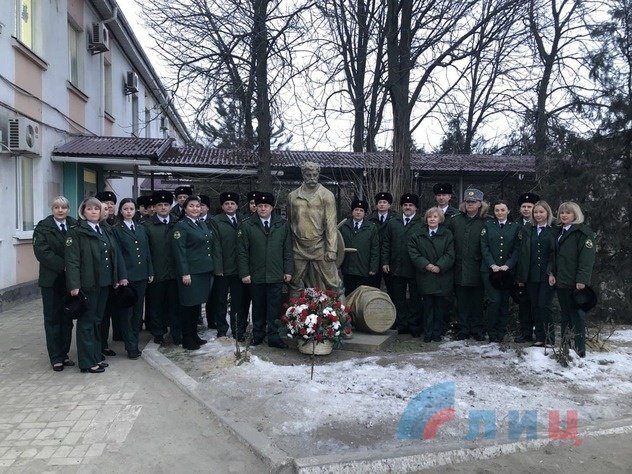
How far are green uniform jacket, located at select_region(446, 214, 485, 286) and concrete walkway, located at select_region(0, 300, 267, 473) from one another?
3.63 m

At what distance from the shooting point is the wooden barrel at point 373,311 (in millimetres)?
6812

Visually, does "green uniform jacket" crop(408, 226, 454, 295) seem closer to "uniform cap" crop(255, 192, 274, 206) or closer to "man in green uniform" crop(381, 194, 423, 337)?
"man in green uniform" crop(381, 194, 423, 337)

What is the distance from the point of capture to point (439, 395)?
4.90 metres

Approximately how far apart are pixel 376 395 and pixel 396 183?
5.01m

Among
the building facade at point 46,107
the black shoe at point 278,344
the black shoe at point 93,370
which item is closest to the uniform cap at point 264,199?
the black shoe at point 278,344

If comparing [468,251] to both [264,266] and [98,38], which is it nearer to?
[264,266]

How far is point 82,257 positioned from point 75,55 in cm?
1060

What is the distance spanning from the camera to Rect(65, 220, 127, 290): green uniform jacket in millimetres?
5426

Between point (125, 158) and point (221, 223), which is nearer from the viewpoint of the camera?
point (221, 223)

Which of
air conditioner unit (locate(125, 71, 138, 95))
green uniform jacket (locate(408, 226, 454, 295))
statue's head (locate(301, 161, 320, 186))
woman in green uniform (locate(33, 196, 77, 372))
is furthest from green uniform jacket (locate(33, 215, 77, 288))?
air conditioner unit (locate(125, 71, 138, 95))

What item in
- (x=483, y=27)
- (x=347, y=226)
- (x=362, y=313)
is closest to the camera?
(x=362, y=313)

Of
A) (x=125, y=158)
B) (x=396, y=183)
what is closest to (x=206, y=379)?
(x=396, y=183)

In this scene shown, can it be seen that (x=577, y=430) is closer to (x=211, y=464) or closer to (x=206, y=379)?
(x=211, y=464)

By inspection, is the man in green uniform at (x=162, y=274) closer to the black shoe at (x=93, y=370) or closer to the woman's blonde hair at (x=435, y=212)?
the black shoe at (x=93, y=370)
